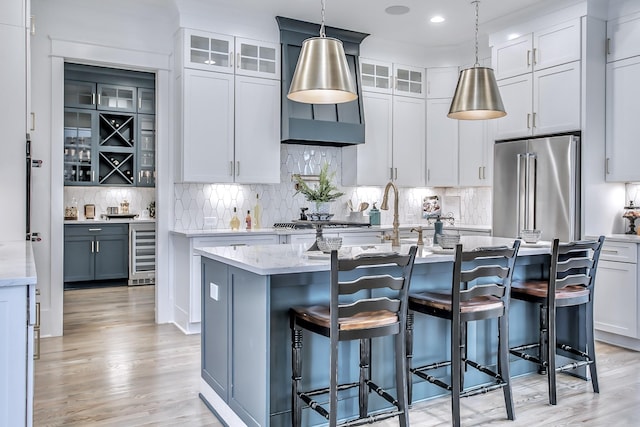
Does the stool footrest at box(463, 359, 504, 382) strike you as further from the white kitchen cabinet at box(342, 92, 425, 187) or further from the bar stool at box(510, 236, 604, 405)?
the white kitchen cabinet at box(342, 92, 425, 187)

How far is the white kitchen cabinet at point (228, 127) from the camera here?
4965 millimetres

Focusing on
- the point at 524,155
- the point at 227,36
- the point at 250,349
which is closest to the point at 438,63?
the point at 524,155

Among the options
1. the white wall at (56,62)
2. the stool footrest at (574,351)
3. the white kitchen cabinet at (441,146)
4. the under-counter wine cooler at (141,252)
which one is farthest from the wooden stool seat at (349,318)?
the under-counter wine cooler at (141,252)

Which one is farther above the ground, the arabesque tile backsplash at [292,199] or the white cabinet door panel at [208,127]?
the white cabinet door panel at [208,127]

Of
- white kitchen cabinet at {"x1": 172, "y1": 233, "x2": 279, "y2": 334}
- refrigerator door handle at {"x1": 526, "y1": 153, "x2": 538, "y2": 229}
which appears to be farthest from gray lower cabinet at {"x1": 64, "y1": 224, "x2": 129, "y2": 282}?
refrigerator door handle at {"x1": 526, "y1": 153, "x2": 538, "y2": 229}

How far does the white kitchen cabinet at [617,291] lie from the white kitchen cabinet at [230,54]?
3.62 meters

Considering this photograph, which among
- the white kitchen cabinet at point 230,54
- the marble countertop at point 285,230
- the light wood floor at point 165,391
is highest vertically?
the white kitchen cabinet at point 230,54

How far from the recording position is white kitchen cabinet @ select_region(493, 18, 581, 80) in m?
4.76

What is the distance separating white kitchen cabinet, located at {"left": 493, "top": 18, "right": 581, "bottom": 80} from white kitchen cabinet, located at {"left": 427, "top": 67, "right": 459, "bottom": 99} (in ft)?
2.76

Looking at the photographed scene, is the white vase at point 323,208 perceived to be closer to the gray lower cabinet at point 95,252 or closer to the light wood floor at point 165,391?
the light wood floor at point 165,391

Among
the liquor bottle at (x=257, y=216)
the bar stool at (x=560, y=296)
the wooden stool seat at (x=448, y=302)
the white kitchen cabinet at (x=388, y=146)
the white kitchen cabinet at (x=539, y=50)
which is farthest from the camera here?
the white kitchen cabinet at (x=388, y=146)

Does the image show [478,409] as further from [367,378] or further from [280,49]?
[280,49]

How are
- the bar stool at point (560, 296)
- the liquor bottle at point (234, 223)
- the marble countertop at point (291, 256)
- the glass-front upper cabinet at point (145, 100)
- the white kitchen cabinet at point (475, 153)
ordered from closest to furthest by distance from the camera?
the marble countertop at point (291, 256), the bar stool at point (560, 296), the liquor bottle at point (234, 223), the white kitchen cabinet at point (475, 153), the glass-front upper cabinet at point (145, 100)

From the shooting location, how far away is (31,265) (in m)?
2.23
